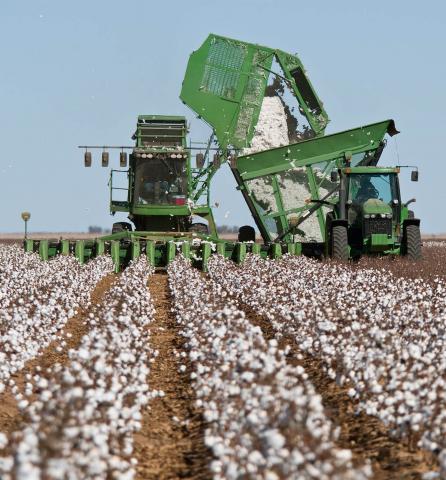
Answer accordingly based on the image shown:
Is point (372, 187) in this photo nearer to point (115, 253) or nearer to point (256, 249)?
point (256, 249)

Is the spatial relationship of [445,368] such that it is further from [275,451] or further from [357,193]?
[357,193]

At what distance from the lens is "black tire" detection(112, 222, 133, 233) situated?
91.6 feet

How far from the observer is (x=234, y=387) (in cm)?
689

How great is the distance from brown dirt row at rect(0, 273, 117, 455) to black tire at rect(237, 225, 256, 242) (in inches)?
349

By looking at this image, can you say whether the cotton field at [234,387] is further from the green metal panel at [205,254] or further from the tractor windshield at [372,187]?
the green metal panel at [205,254]

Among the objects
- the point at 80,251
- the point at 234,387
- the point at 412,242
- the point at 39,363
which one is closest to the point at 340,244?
the point at 412,242

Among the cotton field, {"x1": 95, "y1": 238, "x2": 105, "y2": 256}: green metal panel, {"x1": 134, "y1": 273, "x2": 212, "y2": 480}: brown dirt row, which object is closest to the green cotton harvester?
{"x1": 95, "y1": 238, "x2": 105, "y2": 256}: green metal panel

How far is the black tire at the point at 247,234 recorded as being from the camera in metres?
27.3

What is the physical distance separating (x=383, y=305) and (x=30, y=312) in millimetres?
4610

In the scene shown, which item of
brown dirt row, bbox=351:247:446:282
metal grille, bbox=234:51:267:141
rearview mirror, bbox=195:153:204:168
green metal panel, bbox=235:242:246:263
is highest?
metal grille, bbox=234:51:267:141

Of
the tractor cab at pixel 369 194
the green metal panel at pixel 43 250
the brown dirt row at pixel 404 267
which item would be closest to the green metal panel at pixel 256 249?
the tractor cab at pixel 369 194

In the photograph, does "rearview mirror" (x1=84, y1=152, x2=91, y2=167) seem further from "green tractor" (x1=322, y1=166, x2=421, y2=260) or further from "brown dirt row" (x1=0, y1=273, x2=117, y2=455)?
"brown dirt row" (x1=0, y1=273, x2=117, y2=455)

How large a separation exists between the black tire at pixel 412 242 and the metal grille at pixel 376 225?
0.45 m

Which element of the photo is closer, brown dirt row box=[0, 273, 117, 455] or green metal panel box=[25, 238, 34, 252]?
brown dirt row box=[0, 273, 117, 455]
